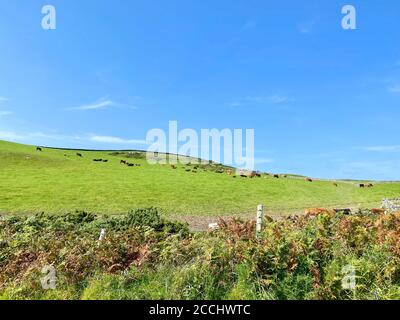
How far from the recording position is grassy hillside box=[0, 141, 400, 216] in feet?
138

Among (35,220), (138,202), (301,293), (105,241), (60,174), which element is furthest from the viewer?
(60,174)

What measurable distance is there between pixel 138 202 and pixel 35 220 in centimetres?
1924

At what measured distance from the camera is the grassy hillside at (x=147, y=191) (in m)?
42.0

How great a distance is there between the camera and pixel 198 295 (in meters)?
9.95

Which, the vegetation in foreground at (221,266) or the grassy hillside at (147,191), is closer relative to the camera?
the vegetation in foreground at (221,266)

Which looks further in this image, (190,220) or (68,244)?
(190,220)

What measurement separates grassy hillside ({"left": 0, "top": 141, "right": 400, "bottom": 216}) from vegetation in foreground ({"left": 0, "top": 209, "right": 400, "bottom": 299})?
85.7 feet

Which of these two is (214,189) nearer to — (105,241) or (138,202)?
(138,202)

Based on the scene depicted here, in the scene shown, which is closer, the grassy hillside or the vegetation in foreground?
the vegetation in foreground

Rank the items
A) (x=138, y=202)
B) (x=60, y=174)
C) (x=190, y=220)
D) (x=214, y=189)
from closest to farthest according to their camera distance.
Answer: (x=190, y=220), (x=138, y=202), (x=214, y=189), (x=60, y=174)

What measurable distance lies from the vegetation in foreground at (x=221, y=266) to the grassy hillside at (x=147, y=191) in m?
26.1

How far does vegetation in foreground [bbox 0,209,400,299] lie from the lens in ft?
32.3

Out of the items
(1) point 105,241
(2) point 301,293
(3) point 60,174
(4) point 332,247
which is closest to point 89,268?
(1) point 105,241

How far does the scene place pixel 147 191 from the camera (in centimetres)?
5109
